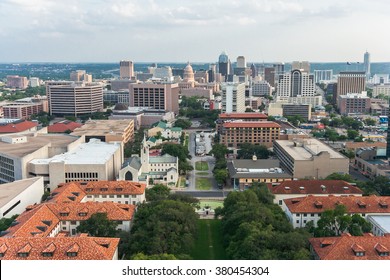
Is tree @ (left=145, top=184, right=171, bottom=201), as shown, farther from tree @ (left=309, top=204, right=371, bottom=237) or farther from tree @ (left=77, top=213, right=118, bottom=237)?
tree @ (left=309, top=204, right=371, bottom=237)

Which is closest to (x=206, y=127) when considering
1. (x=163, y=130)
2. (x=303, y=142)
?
(x=163, y=130)

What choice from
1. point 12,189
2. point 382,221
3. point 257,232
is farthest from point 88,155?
point 382,221

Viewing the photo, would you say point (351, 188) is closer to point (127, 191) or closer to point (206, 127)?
point (127, 191)

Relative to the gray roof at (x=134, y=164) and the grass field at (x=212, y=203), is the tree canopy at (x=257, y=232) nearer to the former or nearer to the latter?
the grass field at (x=212, y=203)

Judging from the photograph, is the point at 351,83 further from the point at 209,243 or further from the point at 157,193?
the point at 209,243

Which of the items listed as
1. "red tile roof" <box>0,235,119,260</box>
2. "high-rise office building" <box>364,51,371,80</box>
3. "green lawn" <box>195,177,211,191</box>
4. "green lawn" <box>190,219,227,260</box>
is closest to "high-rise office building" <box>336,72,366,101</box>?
"high-rise office building" <box>364,51,371,80</box>

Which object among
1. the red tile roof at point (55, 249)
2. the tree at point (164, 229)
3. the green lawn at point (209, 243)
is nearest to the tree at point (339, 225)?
the green lawn at point (209, 243)
